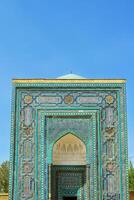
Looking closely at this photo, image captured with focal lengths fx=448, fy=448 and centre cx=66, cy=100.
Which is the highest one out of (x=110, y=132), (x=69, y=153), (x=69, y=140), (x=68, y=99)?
(x=68, y=99)

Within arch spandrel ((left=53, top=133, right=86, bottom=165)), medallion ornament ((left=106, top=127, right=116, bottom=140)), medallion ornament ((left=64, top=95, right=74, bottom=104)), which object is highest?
medallion ornament ((left=64, top=95, right=74, bottom=104))

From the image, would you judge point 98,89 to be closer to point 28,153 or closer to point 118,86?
point 118,86

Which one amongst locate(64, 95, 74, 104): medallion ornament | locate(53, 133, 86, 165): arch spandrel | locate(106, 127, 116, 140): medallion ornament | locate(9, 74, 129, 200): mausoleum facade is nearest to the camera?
locate(9, 74, 129, 200): mausoleum facade

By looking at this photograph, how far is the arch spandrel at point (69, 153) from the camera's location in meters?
16.3

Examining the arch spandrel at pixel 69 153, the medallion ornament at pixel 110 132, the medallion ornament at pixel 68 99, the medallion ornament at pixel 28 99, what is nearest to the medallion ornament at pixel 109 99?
the medallion ornament at pixel 110 132

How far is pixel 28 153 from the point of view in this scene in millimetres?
15688

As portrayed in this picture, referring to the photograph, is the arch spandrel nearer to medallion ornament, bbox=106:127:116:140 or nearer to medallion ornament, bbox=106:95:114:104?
medallion ornament, bbox=106:127:116:140

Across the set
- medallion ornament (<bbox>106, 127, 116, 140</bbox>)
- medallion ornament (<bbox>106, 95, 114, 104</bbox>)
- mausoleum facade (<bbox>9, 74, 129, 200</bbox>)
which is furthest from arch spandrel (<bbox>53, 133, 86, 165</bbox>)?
medallion ornament (<bbox>106, 95, 114, 104</bbox>)

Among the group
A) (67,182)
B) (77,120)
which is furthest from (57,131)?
(67,182)

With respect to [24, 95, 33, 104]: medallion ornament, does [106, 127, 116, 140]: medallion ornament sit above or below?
below

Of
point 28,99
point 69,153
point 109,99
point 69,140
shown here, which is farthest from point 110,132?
point 28,99

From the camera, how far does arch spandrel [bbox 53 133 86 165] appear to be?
16312 millimetres

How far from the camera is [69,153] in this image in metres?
16.7

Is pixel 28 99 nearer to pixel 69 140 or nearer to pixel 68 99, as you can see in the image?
pixel 68 99
